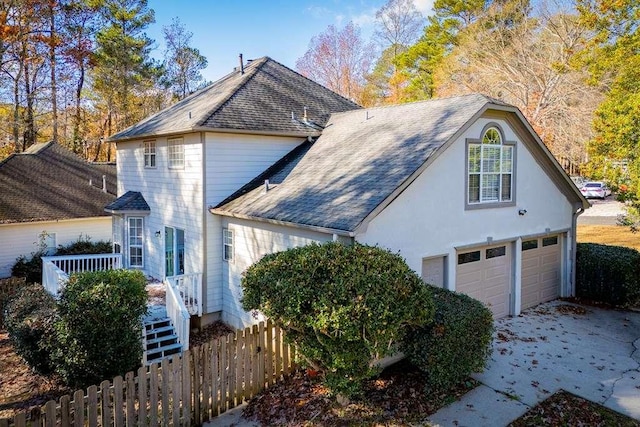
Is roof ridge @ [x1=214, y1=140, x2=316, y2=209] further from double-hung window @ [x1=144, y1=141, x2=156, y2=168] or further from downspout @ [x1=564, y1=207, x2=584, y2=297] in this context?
downspout @ [x1=564, y1=207, x2=584, y2=297]

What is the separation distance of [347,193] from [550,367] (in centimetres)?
556

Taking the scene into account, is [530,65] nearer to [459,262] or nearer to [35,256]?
[459,262]

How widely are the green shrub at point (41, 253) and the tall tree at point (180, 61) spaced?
931 inches

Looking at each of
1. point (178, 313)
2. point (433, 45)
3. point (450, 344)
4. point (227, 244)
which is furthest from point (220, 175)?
point (433, 45)

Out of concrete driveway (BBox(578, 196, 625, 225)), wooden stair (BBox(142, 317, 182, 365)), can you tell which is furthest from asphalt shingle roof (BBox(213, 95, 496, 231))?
concrete driveway (BBox(578, 196, 625, 225))

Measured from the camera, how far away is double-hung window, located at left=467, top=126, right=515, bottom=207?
11164 millimetres

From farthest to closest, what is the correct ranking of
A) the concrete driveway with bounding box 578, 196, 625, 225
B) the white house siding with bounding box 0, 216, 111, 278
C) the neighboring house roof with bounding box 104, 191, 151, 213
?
the concrete driveway with bounding box 578, 196, 625, 225 < the white house siding with bounding box 0, 216, 111, 278 < the neighboring house roof with bounding box 104, 191, 151, 213

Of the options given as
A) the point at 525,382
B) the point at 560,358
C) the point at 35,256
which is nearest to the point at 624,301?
the point at 560,358

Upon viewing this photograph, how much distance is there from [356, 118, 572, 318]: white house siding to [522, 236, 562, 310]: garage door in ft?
1.74

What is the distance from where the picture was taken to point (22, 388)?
9.51m

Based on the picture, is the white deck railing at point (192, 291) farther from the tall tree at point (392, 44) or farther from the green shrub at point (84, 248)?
the tall tree at point (392, 44)

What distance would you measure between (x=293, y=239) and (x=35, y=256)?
51.7ft

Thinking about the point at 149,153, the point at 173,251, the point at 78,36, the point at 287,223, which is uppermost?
the point at 78,36

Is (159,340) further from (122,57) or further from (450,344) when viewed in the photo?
(122,57)
